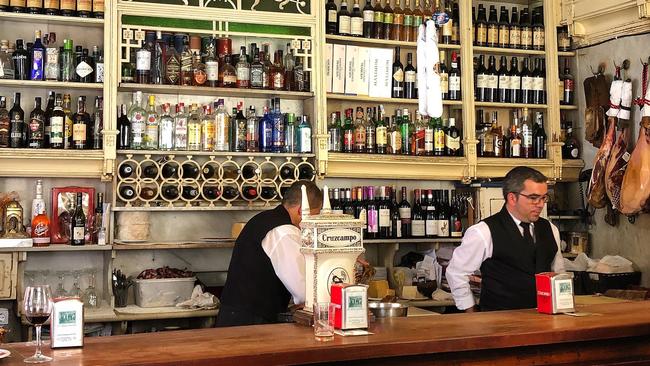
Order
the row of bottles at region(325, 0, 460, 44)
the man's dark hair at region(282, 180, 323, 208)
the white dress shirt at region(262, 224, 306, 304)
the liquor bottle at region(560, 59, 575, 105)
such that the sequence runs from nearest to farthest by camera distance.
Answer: the white dress shirt at region(262, 224, 306, 304) → the man's dark hair at region(282, 180, 323, 208) → the row of bottles at region(325, 0, 460, 44) → the liquor bottle at region(560, 59, 575, 105)

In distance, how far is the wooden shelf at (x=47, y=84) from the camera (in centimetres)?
454

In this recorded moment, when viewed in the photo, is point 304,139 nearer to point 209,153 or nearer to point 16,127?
point 209,153

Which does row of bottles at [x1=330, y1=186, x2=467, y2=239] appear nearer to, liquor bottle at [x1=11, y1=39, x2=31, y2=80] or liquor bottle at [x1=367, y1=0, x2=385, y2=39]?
liquor bottle at [x1=367, y1=0, x2=385, y2=39]

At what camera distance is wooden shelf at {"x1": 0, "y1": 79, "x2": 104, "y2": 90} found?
4.54m

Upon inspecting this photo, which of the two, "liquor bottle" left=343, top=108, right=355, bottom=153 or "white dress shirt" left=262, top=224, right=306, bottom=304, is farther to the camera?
"liquor bottle" left=343, top=108, right=355, bottom=153

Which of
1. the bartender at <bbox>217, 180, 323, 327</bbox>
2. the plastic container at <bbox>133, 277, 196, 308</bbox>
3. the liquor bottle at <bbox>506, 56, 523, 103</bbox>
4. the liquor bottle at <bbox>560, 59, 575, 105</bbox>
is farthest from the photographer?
the liquor bottle at <bbox>560, 59, 575, 105</bbox>

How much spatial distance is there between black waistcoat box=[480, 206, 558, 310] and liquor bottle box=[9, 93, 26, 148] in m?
2.75

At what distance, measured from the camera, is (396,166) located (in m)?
5.28

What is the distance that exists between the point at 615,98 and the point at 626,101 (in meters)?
0.08

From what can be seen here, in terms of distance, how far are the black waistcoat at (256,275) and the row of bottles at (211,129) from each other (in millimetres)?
1316

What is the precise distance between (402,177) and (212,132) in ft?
4.40

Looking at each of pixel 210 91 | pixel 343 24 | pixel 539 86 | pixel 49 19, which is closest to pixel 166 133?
pixel 210 91

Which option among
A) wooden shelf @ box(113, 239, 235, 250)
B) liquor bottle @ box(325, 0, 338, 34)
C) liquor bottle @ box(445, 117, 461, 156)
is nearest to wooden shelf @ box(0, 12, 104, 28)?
wooden shelf @ box(113, 239, 235, 250)

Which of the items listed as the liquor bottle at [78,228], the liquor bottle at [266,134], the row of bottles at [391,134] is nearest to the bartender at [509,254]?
the row of bottles at [391,134]
